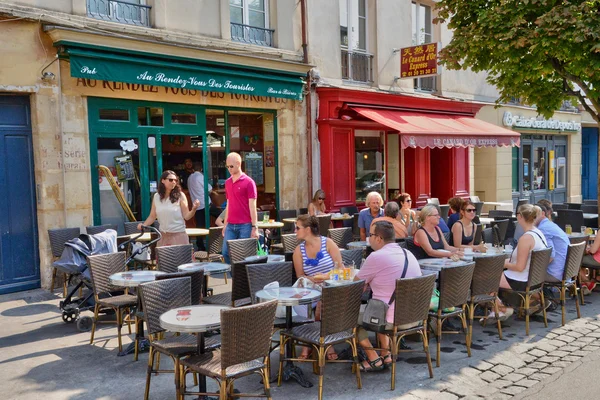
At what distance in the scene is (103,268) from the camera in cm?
634

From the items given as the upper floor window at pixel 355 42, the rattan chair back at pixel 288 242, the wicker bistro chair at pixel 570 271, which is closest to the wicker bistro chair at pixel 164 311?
the rattan chair back at pixel 288 242

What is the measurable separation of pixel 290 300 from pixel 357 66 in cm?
1014

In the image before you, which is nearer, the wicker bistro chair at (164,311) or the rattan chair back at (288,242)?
the wicker bistro chair at (164,311)

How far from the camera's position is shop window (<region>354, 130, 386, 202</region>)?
14.1 meters

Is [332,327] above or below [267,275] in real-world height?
below

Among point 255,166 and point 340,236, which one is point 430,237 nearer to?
point 340,236

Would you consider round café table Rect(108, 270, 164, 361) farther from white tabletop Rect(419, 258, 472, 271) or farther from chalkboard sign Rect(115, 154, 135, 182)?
chalkboard sign Rect(115, 154, 135, 182)

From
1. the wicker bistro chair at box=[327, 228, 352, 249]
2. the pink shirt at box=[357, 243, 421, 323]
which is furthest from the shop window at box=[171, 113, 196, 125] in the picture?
the pink shirt at box=[357, 243, 421, 323]

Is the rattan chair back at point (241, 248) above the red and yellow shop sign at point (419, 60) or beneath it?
beneath

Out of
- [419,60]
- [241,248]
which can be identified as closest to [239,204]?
[241,248]

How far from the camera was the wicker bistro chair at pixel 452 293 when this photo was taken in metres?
5.52

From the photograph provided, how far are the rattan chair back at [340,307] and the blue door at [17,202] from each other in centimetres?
567

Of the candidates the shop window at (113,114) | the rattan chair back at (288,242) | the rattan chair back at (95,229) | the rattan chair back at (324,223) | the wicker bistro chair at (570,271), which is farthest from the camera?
the rattan chair back at (324,223)

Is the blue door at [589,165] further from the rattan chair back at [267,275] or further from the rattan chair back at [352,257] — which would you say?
the rattan chair back at [267,275]
